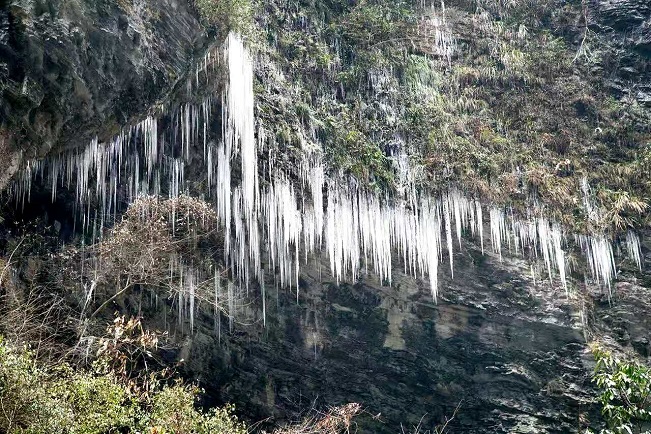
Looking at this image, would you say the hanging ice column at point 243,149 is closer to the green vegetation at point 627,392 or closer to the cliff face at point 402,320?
the cliff face at point 402,320

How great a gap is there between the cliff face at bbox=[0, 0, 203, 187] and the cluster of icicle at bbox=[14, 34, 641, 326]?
1304 millimetres

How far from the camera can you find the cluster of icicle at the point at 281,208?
12.7m

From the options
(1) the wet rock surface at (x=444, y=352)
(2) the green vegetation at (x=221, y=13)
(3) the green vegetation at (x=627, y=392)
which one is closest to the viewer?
(3) the green vegetation at (x=627, y=392)

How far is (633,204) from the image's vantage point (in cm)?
1547

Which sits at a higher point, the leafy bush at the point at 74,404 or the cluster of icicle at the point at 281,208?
the cluster of icicle at the point at 281,208

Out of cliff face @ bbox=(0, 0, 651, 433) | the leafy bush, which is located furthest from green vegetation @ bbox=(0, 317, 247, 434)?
cliff face @ bbox=(0, 0, 651, 433)

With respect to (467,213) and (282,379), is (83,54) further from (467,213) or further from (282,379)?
(467,213)

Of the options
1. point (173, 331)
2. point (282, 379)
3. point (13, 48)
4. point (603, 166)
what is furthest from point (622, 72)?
point (13, 48)

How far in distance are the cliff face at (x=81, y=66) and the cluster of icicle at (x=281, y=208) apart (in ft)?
4.28

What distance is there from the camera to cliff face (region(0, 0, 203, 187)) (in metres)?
8.68

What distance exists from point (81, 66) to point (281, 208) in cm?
536

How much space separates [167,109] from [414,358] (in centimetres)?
741

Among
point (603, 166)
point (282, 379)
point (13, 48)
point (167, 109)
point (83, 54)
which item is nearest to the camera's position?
point (13, 48)

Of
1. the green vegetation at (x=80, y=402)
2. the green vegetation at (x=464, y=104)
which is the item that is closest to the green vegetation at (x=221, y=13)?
the green vegetation at (x=464, y=104)
